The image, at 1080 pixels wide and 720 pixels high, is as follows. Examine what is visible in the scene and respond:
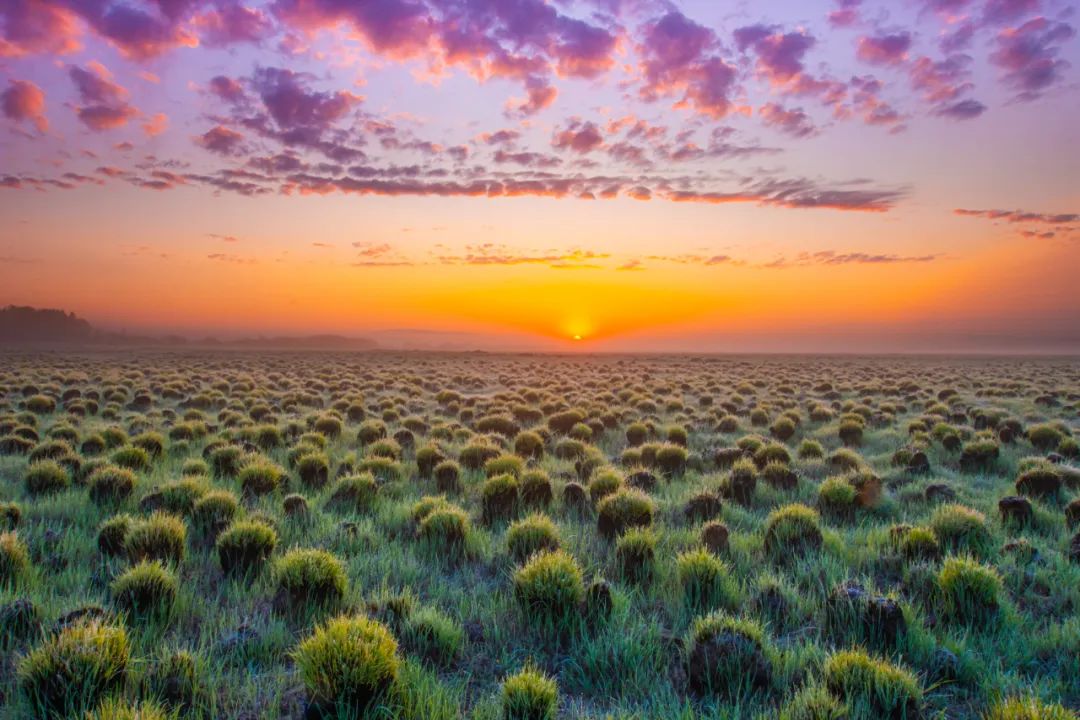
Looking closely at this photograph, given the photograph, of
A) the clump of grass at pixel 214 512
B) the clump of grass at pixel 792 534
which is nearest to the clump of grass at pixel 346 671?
the clump of grass at pixel 214 512

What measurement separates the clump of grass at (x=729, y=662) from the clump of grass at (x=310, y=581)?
10.0ft

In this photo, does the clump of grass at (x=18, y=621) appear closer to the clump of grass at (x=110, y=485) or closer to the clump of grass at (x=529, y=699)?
the clump of grass at (x=529, y=699)

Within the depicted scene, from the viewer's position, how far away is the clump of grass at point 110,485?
8148 millimetres

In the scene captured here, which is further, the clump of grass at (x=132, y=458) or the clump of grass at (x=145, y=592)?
the clump of grass at (x=132, y=458)

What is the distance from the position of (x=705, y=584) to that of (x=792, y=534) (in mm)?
2029

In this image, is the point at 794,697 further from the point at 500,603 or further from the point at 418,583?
the point at 418,583

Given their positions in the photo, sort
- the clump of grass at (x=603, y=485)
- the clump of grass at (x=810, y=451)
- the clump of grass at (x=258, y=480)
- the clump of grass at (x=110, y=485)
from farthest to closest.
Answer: the clump of grass at (x=810, y=451), the clump of grass at (x=258, y=480), the clump of grass at (x=603, y=485), the clump of grass at (x=110, y=485)

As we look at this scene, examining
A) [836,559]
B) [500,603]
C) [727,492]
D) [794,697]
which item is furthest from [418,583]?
[727,492]

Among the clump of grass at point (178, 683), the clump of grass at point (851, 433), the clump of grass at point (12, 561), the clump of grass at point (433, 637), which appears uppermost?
the clump of grass at point (12, 561)

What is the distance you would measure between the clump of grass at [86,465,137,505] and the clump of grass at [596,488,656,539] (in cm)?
672

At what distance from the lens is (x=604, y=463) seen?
12.0 metres

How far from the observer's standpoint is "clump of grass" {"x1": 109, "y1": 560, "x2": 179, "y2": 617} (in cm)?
483

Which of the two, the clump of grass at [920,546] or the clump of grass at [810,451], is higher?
the clump of grass at [920,546]

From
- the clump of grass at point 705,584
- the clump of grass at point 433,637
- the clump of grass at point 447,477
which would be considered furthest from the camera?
the clump of grass at point 447,477
